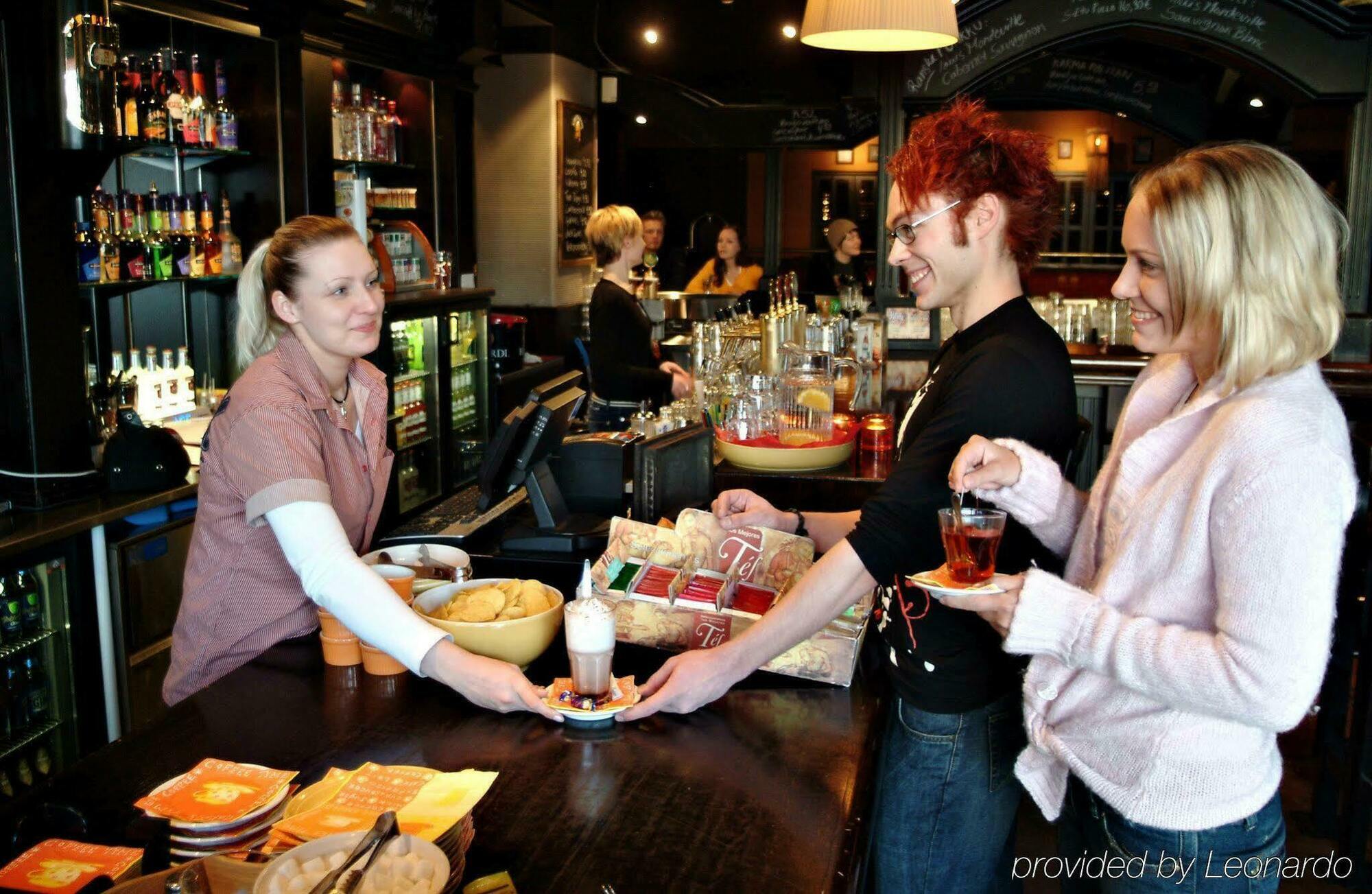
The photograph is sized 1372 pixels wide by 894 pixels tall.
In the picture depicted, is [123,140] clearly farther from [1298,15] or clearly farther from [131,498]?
[1298,15]

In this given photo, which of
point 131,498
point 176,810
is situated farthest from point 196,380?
point 176,810

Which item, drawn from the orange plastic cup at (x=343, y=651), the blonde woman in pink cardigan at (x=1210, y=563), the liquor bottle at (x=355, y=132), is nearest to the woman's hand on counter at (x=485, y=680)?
the orange plastic cup at (x=343, y=651)

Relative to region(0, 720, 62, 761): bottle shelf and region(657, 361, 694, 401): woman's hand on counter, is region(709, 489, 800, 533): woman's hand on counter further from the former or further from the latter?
region(657, 361, 694, 401): woman's hand on counter

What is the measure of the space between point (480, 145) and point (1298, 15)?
5.96 metres

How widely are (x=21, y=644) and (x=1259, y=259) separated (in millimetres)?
3377

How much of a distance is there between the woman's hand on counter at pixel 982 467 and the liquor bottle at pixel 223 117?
14.0ft

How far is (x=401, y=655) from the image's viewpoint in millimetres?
1989

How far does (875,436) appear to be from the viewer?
4.16m

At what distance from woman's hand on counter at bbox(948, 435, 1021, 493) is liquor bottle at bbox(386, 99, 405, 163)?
218 inches

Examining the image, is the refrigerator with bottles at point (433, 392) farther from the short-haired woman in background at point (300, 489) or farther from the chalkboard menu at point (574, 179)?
the short-haired woman in background at point (300, 489)

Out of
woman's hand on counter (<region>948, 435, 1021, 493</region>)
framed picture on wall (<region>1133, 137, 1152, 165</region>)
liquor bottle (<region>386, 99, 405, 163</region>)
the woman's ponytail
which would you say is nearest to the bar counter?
woman's hand on counter (<region>948, 435, 1021, 493</region>)

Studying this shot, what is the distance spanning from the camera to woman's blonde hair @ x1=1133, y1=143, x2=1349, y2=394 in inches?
62.7

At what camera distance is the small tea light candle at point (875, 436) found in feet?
13.6

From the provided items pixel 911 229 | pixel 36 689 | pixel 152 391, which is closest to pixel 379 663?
pixel 911 229
